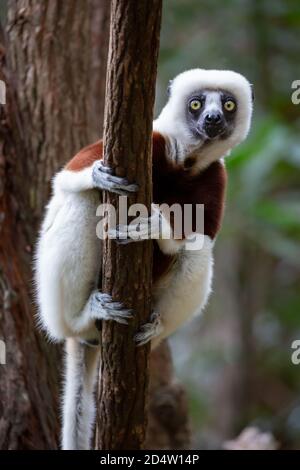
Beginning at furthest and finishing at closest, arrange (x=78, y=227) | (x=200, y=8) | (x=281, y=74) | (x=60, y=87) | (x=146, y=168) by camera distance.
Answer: (x=281, y=74) → (x=200, y=8) → (x=60, y=87) → (x=78, y=227) → (x=146, y=168)

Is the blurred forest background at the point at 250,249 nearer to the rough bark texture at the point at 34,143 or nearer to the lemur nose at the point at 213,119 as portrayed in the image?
the rough bark texture at the point at 34,143

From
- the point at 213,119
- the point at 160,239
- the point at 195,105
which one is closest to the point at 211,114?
the point at 213,119

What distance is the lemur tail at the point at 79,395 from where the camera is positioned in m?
3.71

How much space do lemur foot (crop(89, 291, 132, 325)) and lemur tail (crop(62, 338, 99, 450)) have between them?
A: 59cm

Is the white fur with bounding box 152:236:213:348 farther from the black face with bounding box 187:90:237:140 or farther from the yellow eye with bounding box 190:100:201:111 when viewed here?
the yellow eye with bounding box 190:100:201:111

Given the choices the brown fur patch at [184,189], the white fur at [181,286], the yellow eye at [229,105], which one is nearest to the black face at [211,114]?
the yellow eye at [229,105]

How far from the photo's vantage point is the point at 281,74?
7.11 m

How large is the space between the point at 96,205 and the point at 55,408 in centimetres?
133

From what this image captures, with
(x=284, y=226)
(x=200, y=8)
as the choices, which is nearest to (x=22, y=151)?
(x=284, y=226)

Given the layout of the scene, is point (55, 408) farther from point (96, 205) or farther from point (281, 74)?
point (281, 74)

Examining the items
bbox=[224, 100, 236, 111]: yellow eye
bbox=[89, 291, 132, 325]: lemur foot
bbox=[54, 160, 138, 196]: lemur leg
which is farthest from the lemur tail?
bbox=[224, 100, 236, 111]: yellow eye

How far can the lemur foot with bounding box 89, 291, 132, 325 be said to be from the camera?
123 inches

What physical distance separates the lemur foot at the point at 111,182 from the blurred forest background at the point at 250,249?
7.74 feet

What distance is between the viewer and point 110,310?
3162mm
